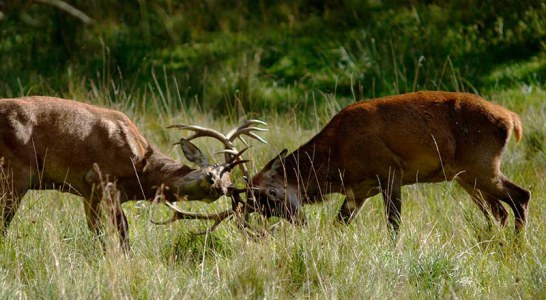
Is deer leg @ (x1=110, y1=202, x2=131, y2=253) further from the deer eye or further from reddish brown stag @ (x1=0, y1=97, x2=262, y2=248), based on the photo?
the deer eye

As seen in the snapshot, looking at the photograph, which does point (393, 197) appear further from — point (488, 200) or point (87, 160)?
point (87, 160)

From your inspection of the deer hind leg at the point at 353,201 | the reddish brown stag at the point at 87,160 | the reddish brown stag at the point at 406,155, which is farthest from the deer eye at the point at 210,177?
the deer hind leg at the point at 353,201

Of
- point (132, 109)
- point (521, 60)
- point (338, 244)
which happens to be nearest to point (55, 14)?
point (132, 109)

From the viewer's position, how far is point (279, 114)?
492 inches

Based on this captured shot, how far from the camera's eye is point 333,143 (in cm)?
867

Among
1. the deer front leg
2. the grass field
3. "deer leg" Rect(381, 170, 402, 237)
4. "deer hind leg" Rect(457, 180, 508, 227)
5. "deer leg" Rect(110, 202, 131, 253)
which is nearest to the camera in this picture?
the grass field

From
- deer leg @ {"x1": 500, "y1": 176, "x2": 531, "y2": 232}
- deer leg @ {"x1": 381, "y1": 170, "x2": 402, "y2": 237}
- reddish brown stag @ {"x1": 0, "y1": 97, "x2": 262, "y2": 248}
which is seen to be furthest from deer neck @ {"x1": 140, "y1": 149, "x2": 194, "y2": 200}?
deer leg @ {"x1": 500, "y1": 176, "x2": 531, "y2": 232}

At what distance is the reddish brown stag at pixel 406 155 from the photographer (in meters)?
8.42

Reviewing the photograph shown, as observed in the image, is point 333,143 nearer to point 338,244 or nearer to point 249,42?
point 338,244

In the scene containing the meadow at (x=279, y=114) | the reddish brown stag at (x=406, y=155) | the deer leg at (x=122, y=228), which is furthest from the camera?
the reddish brown stag at (x=406, y=155)

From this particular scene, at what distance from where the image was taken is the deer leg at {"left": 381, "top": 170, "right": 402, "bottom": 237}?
27.2ft

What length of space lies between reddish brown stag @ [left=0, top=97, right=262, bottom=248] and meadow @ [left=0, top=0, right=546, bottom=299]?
0.19 meters

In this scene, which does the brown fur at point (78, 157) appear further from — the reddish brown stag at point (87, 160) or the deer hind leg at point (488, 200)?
the deer hind leg at point (488, 200)

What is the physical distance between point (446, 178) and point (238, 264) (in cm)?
236
